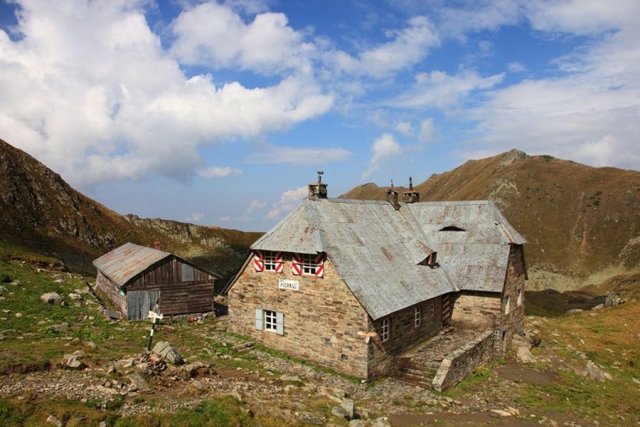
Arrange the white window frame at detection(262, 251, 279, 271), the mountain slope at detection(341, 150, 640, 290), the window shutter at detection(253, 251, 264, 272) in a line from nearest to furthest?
the white window frame at detection(262, 251, 279, 271) → the window shutter at detection(253, 251, 264, 272) → the mountain slope at detection(341, 150, 640, 290)

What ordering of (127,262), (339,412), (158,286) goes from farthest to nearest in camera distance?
(127,262) < (158,286) < (339,412)

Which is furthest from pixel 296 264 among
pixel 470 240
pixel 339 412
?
pixel 470 240

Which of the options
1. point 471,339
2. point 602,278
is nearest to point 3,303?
point 471,339

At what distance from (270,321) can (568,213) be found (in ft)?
347

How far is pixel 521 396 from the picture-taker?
21.5 meters

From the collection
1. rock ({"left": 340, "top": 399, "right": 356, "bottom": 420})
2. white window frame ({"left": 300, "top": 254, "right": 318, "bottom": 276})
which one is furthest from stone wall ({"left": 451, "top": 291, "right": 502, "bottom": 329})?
rock ({"left": 340, "top": 399, "right": 356, "bottom": 420})

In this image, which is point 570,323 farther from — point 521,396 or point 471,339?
point 521,396

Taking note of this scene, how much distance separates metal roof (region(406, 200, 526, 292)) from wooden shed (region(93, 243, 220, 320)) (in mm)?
16715

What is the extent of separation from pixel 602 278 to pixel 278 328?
87.1 m

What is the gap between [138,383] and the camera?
15375 mm

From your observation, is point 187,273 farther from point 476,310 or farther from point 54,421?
point 476,310

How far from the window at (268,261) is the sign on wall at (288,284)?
62cm

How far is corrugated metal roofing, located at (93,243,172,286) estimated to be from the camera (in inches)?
1125

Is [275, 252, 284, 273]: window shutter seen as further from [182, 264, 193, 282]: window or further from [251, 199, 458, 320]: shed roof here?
[182, 264, 193, 282]: window
